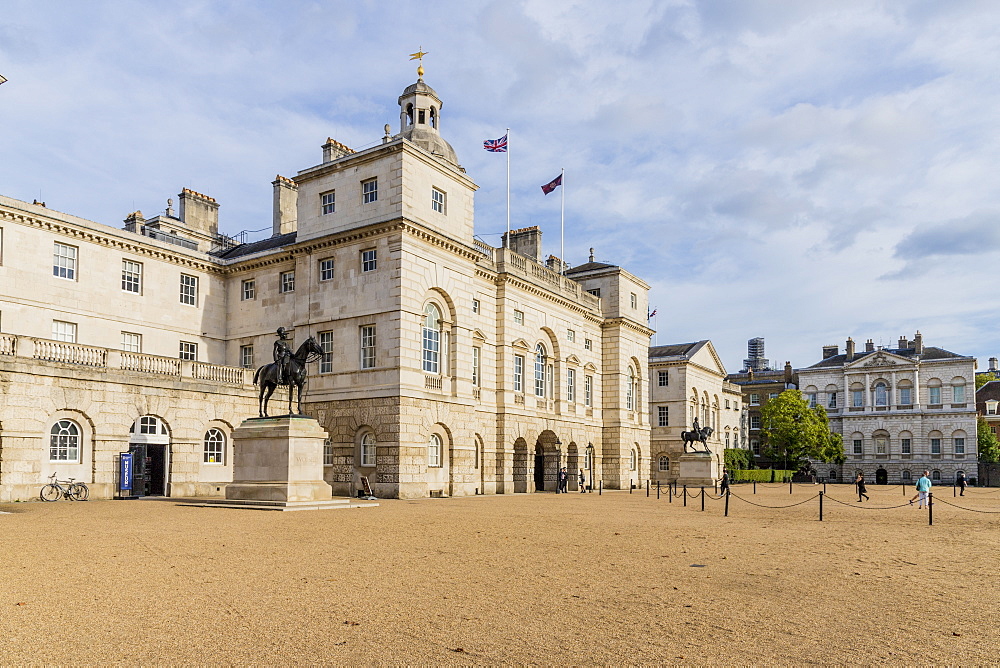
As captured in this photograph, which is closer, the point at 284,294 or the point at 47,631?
the point at 47,631

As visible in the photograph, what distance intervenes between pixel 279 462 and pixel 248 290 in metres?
18.9

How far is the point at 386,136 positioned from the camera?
41.7 m

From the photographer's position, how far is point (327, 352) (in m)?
38.9

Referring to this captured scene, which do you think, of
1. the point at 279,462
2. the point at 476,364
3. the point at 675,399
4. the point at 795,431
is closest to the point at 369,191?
the point at 476,364

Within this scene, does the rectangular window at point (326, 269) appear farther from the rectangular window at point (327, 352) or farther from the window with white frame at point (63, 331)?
the window with white frame at point (63, 331)

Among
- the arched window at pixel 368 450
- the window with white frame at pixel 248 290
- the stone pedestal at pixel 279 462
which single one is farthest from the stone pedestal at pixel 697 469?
the stone pedestal at pixel 279 462

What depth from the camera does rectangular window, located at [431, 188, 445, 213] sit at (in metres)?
39.3

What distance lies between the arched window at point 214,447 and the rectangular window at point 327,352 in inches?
220

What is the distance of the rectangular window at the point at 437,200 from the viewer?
3926 cm

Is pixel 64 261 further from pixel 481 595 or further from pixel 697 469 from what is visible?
pixel 697 469

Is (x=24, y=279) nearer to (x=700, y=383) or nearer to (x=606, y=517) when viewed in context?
(x=606, y=517)

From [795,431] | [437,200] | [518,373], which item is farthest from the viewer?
[795,431]

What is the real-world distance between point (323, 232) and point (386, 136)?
599cm

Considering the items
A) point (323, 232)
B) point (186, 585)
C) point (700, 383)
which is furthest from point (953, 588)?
point (700, 383)
